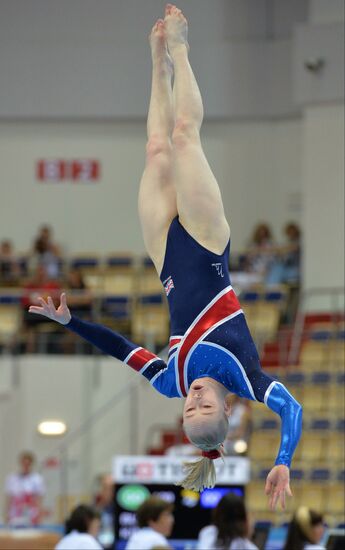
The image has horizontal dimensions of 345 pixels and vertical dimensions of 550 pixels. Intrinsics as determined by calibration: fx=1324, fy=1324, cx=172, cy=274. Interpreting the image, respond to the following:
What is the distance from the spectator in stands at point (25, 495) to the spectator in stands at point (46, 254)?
4.44 metres

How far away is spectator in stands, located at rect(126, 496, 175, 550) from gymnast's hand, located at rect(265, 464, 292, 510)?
2.22 meters

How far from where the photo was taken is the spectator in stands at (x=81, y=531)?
24.7ft

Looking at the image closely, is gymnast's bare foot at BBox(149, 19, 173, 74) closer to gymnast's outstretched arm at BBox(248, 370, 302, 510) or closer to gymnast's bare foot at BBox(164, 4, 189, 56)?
gymnast's bare foot at BBox(164, 4, 189, 56)

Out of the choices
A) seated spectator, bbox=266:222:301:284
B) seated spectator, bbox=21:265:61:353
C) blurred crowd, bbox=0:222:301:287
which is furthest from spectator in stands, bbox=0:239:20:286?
seated spectator, bbox=266:222:301:284

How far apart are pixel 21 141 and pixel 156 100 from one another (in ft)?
39.6

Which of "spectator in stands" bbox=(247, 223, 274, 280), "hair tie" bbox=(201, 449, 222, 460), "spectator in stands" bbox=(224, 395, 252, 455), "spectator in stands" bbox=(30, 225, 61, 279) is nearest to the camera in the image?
"hair tie" bbox=(201, 449, 222, 460)

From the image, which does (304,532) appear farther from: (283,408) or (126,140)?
(126,140)

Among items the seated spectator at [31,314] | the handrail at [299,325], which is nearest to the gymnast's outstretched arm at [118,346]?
the handrail at [299,325]

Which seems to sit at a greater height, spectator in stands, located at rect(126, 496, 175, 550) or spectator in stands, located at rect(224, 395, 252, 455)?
spectator in stands, located at rect(224, 395, 252, 455)

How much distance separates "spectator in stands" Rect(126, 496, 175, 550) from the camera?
7.61m

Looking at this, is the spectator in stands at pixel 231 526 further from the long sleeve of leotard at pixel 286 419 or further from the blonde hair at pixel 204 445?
the long sleeve of leotard at pixel 286 419

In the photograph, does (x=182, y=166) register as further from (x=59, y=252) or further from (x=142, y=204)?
(x=59, y=252)

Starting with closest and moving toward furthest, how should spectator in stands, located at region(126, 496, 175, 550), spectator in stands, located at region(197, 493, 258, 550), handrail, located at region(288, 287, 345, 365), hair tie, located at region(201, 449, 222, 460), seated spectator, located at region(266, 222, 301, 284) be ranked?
hair tie, located at region(201, 449, 222, 460) < spectator in stands, located at region(197, 493, 258, 550) < spectator in stands, located at region(126, 496, 175, 550) < handrail, located at region(288, 287, 345, 365) < seated spectator, located at region(266, 222, 301, 284)

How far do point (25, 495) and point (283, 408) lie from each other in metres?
7.63
